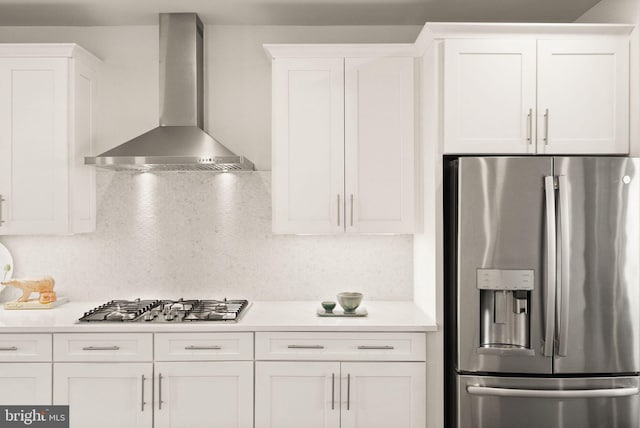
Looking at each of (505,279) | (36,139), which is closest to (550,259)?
(505,279)

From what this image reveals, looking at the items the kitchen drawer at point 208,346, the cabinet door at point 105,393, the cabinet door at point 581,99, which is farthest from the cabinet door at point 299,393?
the cabinet door at point 581,99

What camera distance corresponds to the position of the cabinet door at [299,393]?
8.51ft

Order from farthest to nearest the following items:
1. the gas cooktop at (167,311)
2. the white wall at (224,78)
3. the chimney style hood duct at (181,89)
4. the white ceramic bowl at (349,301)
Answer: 1. the white wall at (224,78)
2. the chimney style hood duct at (181,89)
3. the white ceramic bowl at (349,301)
4. the gas cooktop at (167,311)

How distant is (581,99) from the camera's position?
2.56 metres

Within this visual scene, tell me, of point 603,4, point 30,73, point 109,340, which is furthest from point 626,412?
point 30,73

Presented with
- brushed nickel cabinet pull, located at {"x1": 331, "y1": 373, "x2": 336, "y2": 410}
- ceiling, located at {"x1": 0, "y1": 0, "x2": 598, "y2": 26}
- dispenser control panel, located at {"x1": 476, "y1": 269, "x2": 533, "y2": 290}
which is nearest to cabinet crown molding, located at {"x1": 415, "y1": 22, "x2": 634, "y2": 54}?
ceiling, located at {"x1": 0, "y1": 0, "x2": 598, "y2": 26}

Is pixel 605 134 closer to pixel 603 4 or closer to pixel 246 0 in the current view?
pixel 603 4

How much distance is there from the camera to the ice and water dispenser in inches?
93.4

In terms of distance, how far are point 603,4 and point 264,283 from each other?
2648 millimetres

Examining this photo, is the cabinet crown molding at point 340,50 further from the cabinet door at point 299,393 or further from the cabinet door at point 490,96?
the cabinet door at point 299,393

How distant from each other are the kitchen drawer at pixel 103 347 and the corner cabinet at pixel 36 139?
70 cm

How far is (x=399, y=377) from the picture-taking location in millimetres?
2607

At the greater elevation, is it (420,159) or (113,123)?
(113,123)

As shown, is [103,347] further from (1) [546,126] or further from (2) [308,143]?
(1) [546,126]
